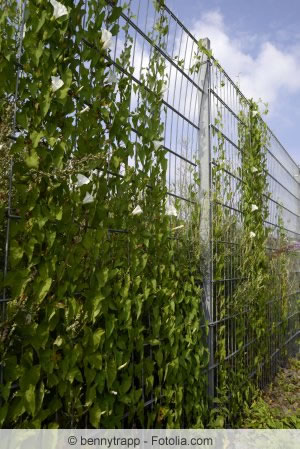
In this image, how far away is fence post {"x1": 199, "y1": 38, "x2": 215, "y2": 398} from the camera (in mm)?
2645

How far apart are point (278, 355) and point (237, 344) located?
1.50 m

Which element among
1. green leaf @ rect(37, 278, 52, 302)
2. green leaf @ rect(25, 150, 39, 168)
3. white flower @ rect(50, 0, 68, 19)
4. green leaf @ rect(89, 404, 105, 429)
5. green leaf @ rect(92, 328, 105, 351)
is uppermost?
white flower @ rect(50, 0, 68, 19)

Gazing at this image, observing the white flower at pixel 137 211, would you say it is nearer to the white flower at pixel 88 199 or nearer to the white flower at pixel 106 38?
the white flower at pixel 88 199

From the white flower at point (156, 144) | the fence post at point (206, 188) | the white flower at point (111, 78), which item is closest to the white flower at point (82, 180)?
the white flower at point (111, 78)

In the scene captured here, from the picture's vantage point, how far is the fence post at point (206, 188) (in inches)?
104

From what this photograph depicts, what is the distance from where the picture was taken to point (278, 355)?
4.41 meters

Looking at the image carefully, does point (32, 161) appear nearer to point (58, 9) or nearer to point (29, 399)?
point (58, 9)

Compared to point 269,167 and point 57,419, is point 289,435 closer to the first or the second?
point 57,419

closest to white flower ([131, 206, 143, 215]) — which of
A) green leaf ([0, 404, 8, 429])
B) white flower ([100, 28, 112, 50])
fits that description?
white flower ([100, 28, 112, 50])

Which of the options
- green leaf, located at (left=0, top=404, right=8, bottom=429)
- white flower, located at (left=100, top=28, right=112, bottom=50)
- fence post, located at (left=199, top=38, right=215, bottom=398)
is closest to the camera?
green leaf, located at (left=0, top=404, right=8, bottom=429)

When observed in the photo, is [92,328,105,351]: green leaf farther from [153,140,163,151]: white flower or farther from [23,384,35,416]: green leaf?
[153,140,163,151]: white flower

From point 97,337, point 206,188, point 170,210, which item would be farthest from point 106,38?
point 206,188

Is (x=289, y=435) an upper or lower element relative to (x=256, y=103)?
lower

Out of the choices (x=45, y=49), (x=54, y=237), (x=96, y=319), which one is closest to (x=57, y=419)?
(x=96, y=319)
